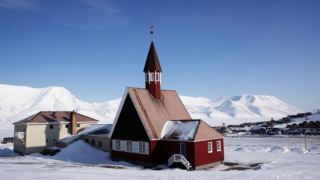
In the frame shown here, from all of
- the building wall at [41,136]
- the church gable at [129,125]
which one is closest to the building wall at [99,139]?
the building wall at [41,136]

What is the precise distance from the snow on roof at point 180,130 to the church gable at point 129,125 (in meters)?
2.37

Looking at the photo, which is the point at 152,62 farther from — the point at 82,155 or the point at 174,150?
the point at 82,155

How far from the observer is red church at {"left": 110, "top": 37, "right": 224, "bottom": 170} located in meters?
26.7

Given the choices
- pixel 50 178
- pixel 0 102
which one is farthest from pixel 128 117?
pixel 0 102

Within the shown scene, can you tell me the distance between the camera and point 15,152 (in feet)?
137

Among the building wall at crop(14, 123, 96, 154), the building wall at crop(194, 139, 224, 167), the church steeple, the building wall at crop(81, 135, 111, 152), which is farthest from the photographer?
the building wall at crop(14, 123, 96, 154)

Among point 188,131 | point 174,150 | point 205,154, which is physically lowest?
point 205,154

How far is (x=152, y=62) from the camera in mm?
33656

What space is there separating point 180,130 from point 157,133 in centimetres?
247

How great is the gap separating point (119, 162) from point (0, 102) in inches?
7965

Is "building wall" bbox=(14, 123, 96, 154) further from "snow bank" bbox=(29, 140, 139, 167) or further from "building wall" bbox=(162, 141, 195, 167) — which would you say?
"building wall" bbox=(162, 141, 195, 167)

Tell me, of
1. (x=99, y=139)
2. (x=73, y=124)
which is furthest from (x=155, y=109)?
(x=73, y=124)

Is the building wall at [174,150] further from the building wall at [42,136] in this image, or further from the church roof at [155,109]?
the building wall at [42,136]

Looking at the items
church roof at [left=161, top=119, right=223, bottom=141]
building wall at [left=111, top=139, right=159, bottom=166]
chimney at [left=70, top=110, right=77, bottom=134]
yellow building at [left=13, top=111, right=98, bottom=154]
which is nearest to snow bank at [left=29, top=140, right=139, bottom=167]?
building wall at [left=111, top=139, right=159, bottom=166]
